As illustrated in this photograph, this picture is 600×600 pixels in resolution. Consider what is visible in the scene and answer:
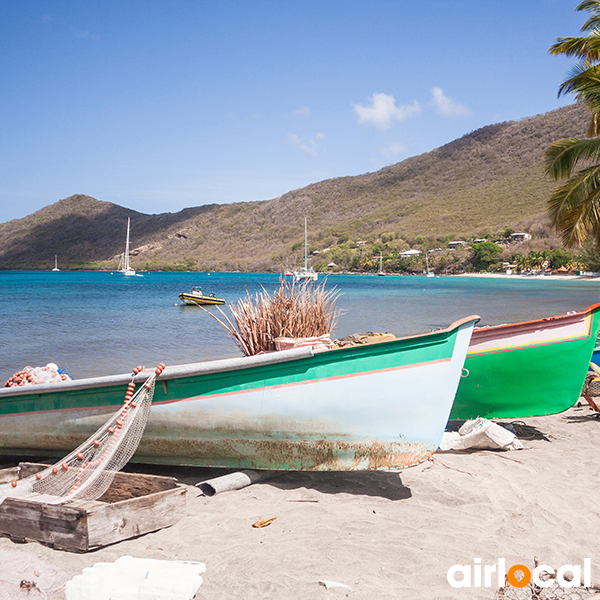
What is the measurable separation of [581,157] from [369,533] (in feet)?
42.6

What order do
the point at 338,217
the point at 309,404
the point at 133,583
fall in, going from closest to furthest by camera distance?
the point at 133,583, the point at 309,404, the point at 338,217

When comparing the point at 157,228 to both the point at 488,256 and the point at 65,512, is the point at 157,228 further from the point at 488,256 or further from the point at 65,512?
the point at 65,512

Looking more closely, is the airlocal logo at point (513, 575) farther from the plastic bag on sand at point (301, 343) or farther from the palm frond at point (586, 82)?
the palm frond at point (586, 82)

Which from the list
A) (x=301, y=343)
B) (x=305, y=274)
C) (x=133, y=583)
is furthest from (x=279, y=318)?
(x=305, y=274)

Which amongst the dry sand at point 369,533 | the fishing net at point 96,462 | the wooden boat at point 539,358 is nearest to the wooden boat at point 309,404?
the fishing net at point 96,462

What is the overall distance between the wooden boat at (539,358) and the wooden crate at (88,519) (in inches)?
147

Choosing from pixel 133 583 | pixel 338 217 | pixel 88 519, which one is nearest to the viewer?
pixel 133 583

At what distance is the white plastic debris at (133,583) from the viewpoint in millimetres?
2725

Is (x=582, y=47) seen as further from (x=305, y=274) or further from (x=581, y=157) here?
(x=305, y=274)

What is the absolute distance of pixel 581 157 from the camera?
13242mm

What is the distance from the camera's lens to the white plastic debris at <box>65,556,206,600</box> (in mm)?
2725

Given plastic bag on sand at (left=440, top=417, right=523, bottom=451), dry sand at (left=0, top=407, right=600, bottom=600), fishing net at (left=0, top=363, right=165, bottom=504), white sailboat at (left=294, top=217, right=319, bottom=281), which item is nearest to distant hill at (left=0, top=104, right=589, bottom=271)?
white sailboat at (left=294, top=217, right=319, bottom=281)

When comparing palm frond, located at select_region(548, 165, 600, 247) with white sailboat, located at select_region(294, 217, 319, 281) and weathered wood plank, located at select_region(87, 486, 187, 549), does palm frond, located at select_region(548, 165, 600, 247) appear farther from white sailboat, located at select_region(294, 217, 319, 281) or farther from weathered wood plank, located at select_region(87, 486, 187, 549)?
weathered wood plank, located at select_region(87, 486, 187, 549)

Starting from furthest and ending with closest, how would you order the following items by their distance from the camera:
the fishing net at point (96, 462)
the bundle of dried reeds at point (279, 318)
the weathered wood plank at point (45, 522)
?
the bundle of dried reeds at point (279, 318) < the fishing net at point (96, 462) < the weathered wood plank at point (45, 522)
